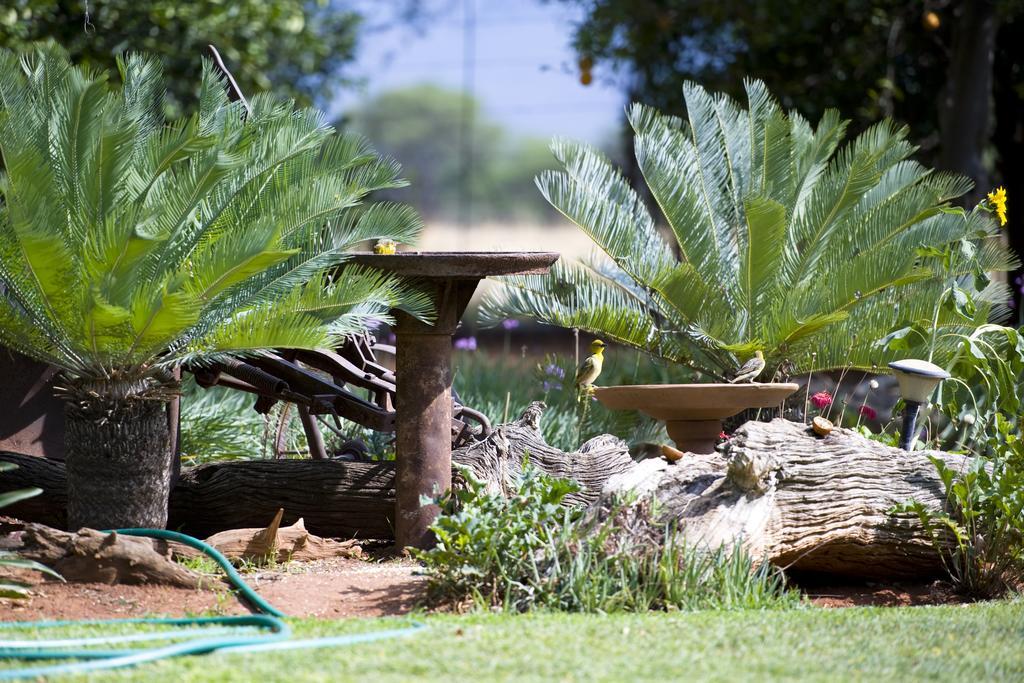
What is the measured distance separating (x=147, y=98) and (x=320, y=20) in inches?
380

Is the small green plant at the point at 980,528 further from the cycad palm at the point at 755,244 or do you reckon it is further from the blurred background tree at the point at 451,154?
the blurred background tree at the point at 451,154

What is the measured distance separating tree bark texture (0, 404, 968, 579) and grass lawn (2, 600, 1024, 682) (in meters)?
0.59

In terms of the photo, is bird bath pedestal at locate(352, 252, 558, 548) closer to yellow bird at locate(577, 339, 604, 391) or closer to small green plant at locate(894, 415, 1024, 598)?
yellow bird at locate(577, 339, 604, 391)

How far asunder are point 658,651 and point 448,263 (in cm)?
213

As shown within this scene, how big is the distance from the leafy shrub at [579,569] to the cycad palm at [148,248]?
107 centimetres

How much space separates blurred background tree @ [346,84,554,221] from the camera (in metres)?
15.1

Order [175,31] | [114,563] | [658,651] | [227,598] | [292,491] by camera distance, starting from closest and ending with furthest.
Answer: [658,651] < [227,598] < [114,563] < [292,491] < [175,31]

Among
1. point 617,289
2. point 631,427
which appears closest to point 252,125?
point 617,289

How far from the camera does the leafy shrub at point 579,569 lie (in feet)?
13.5

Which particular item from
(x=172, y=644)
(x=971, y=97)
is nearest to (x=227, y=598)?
(x=172, y=644)

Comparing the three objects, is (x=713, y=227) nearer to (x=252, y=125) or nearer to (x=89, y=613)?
(x=252, y=125)

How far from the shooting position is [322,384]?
5.70 m

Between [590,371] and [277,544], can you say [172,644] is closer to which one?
[277,544]

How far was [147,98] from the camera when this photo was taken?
541cm
